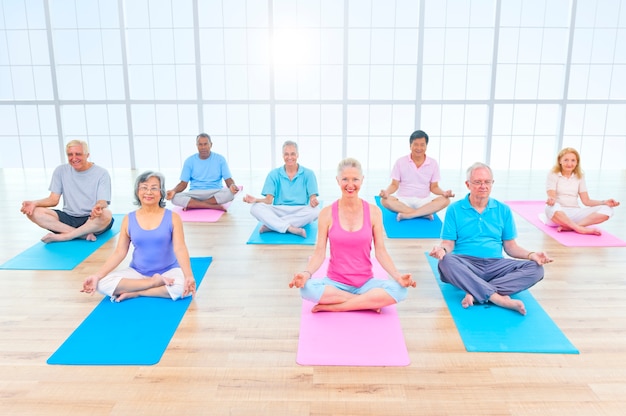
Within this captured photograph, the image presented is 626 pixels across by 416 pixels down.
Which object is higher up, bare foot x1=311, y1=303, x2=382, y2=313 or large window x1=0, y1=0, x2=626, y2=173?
large window x1=0, y1=0, x2=626, y2=173

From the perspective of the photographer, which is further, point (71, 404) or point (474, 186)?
point (474, 186)

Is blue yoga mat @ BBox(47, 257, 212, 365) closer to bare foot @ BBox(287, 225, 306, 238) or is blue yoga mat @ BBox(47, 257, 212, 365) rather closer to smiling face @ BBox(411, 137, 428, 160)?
bare foot @ BBox(287, 225, 306, 238)

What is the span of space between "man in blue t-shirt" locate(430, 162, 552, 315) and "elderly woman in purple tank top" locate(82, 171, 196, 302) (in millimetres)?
1708

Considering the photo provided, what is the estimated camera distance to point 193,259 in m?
4.23

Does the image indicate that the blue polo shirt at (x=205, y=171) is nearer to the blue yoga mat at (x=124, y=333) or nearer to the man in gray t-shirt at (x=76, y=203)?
the man in gray t-shirt at (x=76, y=203)

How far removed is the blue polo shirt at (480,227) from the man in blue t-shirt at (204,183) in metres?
3.10

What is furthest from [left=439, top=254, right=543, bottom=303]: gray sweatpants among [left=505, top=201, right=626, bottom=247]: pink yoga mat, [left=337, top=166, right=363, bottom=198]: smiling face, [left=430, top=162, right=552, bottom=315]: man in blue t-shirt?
[left=505, top=201, right=626, bottom=247]: pink yoga mat

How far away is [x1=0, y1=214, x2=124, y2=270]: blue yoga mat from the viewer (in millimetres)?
4035

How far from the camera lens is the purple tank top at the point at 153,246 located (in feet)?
10.6

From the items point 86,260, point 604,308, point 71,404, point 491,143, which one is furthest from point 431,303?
point 491,143

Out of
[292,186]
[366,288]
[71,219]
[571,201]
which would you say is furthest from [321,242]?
[571,201]

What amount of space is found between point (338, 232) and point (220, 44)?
6.44 meters

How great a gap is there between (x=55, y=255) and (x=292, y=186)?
7.54 feet

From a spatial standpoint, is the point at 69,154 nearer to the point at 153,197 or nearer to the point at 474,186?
the point at 153,197
